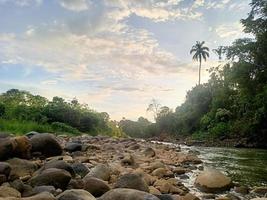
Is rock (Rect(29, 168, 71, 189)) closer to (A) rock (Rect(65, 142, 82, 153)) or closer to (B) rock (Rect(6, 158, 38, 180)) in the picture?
(B) rock (Rect(6, 158, 38, 180))

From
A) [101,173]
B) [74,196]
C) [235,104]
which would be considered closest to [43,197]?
[74,196]

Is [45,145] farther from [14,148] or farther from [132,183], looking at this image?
[132,183]

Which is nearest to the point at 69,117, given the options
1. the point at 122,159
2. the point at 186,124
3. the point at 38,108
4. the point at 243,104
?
the point at 38,108

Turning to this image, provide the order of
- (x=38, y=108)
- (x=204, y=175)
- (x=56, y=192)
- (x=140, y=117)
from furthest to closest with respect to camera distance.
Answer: (x=140, y=117) < (x=38, y=108) < (x=204, y=175) < (x=56, y=192)

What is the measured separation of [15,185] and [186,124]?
177ft

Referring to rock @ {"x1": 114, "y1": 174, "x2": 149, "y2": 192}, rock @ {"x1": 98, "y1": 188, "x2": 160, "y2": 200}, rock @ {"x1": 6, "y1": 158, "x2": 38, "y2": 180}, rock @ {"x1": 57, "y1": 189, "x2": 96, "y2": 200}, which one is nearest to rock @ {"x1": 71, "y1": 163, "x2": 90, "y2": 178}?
rock @ {"x1": 6, "y1": 158, "x2": 38, "y2": 180}

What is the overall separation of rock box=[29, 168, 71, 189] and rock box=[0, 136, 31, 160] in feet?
5.05

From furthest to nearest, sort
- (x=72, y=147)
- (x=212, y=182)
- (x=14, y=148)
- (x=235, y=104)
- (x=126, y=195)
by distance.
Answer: (x=235, y=104) < (x=72, y=147) < (x=14, y=148) < (x=212, y=182) < (x=126, y=195)

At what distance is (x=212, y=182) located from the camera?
720cm

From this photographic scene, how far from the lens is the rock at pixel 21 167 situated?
6500 mm

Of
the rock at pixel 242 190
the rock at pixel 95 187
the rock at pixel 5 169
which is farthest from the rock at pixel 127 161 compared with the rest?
the rock at pixel 5 169

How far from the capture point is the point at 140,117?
8306cm

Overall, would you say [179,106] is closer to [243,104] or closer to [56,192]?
[243,104]

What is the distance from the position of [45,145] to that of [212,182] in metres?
3.84
